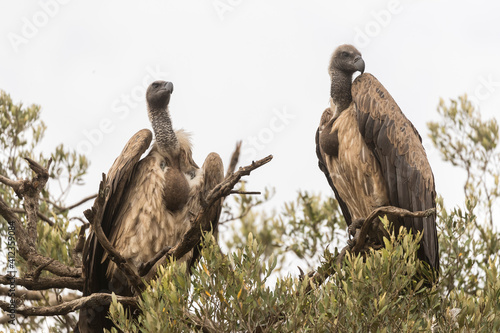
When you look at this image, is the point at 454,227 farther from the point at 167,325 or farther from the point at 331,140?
the point at 167,325

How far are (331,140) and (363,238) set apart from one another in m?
1.41

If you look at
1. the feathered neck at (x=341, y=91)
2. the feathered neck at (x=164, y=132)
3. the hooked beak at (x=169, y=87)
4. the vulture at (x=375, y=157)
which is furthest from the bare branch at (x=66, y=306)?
the feathered neck at (x=341, y=91)

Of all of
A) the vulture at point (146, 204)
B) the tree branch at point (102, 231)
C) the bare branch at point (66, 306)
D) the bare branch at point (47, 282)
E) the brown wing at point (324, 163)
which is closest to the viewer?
the tree branch at point (102, 231)

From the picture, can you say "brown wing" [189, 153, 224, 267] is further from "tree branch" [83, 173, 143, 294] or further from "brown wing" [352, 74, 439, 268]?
"brown wing" [352, 74, 439, 268]

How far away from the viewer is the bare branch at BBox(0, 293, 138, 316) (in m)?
4.86

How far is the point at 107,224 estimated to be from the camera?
648cm

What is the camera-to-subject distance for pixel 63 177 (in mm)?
8719

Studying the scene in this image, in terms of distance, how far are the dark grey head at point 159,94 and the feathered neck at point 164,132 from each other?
0.18 ft

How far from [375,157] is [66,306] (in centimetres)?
328

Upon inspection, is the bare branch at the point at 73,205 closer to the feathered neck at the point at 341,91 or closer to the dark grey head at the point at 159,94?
the dark grey head at the point at 159,94

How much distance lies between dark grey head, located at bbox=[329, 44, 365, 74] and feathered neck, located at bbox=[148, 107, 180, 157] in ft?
5.93

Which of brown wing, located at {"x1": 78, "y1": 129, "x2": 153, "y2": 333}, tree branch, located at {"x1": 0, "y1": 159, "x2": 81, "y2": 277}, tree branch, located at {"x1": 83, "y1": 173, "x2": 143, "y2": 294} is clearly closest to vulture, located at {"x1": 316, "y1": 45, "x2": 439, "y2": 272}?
brown wing, located at {"x1": 78, "y1": 129, "x2": 153, "y2": 333}

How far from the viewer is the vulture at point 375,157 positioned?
21.5ft

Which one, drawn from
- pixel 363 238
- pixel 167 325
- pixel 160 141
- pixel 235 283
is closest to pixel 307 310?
pixel 235 283
